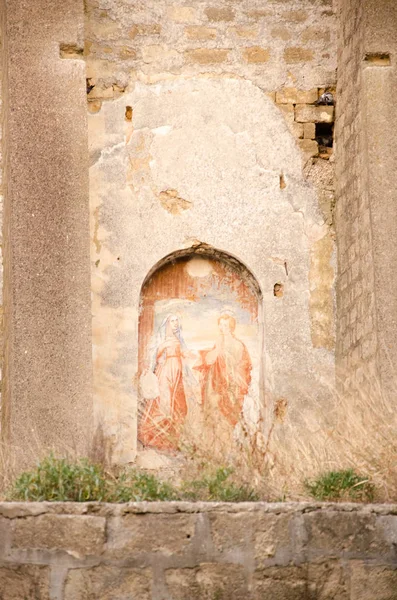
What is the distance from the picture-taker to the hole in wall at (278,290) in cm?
1012

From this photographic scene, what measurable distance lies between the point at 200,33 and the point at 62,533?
19.3ft

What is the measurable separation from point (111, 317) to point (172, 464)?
136 centimetres

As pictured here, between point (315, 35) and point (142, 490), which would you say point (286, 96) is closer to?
point (315, 35)

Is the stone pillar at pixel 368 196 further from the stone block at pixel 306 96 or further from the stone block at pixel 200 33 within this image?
the stone block at pixel 200 33

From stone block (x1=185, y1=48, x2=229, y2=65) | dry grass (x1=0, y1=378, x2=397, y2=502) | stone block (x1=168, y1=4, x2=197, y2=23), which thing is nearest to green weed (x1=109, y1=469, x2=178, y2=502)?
dry grass (x1=0, y1=378, x2=397, y2=502)

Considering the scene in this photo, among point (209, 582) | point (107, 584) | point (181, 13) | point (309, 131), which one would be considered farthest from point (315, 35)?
point (107, 584)

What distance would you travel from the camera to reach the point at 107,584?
5801 mm

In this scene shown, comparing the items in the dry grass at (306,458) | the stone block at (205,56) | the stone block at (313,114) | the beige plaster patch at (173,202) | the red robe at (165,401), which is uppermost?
the stone block at (205,56)

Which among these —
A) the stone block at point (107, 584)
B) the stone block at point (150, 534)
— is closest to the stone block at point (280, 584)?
the stone block at point (150, 534)

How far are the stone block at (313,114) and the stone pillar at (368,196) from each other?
213 millimetres

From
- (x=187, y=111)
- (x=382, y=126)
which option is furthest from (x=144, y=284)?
(x=382, y=126)

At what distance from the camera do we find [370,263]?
915 cm

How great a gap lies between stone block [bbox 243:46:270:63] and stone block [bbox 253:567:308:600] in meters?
5.77

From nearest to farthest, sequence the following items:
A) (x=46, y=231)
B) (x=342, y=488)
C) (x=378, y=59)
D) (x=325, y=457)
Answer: (x=342, y=488), (x=325, y=457), (x=46, y=231), (x=378, y=59)
